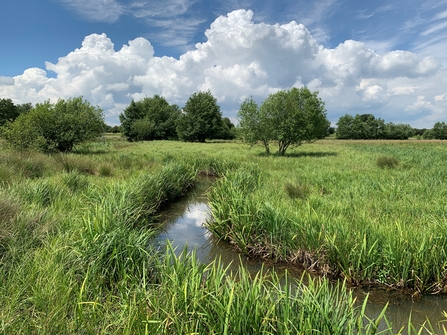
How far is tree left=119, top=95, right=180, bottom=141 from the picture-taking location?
56938 millimetres

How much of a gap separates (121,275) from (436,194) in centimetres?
974

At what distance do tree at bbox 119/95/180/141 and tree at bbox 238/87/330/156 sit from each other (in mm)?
34430

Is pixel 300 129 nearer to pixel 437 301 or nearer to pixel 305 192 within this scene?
pixel 305 192

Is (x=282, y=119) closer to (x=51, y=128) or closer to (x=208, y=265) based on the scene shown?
(x=51, y=128)

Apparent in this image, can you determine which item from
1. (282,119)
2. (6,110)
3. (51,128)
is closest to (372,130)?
(282,119)

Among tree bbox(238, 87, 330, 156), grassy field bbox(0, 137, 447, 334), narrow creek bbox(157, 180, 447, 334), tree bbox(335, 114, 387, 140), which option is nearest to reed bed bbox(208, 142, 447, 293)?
grassy field bbox(0, 137, 447, 334)

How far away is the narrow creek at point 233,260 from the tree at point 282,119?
15407mm

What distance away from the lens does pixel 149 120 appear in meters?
61.8

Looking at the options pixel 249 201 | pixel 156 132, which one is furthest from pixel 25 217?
pixel 156 132

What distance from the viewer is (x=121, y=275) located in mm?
4117

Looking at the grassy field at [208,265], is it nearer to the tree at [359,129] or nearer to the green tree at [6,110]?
the green tree at [6,110]

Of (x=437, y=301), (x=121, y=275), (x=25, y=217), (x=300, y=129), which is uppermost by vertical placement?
(x=300, y=129)

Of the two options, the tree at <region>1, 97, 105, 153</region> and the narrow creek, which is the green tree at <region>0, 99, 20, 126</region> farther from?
the narrow creek

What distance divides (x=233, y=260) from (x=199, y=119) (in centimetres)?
5051
